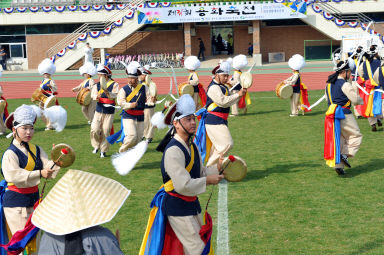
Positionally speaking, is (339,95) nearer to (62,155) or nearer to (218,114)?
(218,114)

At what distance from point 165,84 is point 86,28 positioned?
52.0ft

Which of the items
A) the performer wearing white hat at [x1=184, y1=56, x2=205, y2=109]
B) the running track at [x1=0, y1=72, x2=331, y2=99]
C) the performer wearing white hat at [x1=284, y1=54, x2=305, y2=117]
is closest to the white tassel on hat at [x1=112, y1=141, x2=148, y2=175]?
the performer wearing white hat at [x1=184, y1=56, x2=205, y2=109]

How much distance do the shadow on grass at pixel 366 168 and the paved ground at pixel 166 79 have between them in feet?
45.0

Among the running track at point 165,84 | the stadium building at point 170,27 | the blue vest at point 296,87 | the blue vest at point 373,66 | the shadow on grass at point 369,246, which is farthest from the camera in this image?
the stadium building at point 170,27

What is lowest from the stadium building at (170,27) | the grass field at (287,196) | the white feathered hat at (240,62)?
the grass field at (287,196)

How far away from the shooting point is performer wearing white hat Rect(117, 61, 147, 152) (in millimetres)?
11086

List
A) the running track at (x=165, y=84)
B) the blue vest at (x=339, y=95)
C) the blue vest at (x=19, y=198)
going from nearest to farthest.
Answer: the blue vest at (x=19, y=198)
the blue vest at (x=339, y=95)
the running track at (x=165, y=84)

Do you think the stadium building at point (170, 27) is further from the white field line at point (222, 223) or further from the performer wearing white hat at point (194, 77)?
the white field line at point (222, 223)

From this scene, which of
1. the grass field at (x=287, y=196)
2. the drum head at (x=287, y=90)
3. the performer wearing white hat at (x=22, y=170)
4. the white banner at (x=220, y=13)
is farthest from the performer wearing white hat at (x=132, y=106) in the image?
the white banner at (x=220, y=13)

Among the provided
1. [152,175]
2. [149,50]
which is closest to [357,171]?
[152,175]

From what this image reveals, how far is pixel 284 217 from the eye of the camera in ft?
25.8

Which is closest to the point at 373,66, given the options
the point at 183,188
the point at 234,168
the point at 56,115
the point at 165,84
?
the point at 234,168

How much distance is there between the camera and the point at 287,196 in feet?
29.1

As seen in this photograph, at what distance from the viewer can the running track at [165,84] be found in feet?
85.3
